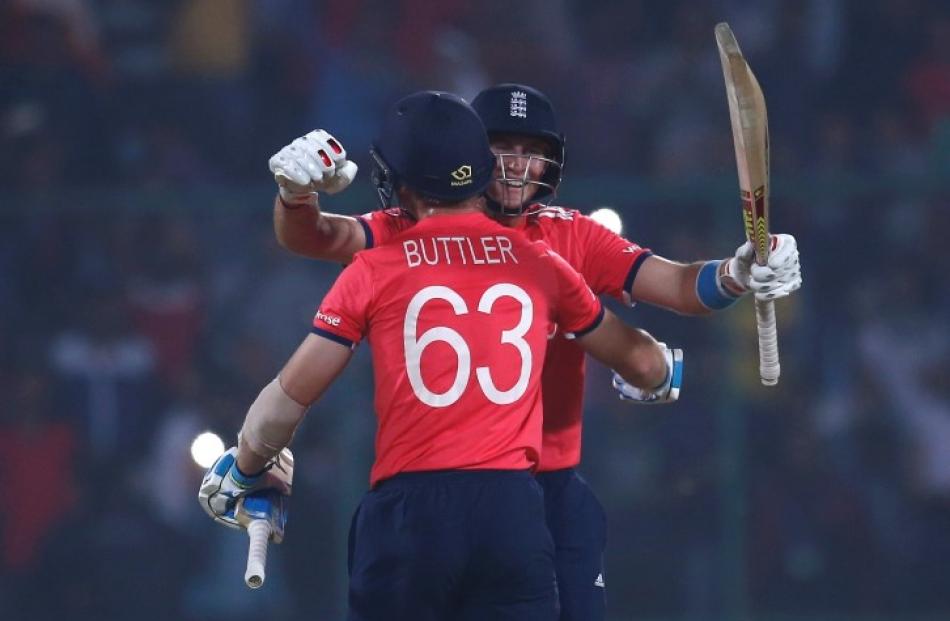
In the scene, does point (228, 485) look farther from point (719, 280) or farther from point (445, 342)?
point (719, 280)

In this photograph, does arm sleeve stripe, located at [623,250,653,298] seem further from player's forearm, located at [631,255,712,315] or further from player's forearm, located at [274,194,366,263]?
player's forearm, located at [274,194,366,263]

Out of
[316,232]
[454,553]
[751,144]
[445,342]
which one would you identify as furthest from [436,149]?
[454,553]

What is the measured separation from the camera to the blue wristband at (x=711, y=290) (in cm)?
418

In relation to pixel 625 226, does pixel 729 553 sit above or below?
below

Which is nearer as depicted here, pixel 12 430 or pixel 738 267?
pixel 738 267

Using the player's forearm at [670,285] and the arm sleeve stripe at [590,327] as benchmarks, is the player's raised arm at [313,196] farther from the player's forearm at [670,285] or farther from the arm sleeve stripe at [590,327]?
the player's forearm at [670,285]

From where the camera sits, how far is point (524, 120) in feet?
14.1

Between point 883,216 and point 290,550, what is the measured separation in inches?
123

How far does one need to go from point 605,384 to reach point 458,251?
402cm

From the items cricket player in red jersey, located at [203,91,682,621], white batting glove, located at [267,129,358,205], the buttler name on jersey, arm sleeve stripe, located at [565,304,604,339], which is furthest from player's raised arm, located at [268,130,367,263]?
arm sleeve stripe, located at [565,304,604,339]

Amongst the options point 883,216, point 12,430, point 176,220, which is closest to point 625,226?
point 883,216

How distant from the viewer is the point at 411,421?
11.8ft

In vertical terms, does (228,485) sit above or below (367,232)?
below

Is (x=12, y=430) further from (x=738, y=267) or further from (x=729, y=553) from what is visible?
(x=738, y=267)
